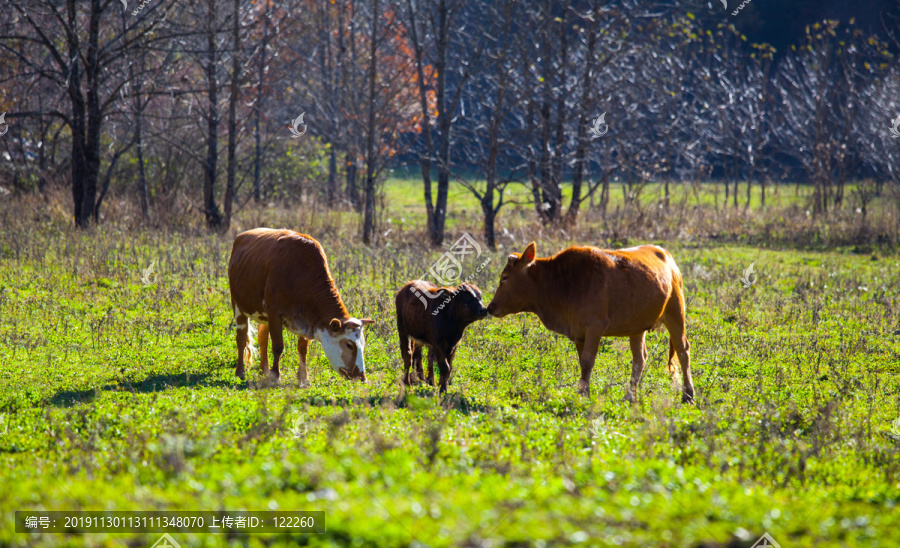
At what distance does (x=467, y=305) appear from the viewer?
9.03 meters

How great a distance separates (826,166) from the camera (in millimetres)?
29500

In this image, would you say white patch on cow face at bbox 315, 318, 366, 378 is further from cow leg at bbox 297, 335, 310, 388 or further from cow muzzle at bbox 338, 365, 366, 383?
cow leg at bbox 297, 335, 310, 388

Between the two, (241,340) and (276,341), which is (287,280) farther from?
(241,340)

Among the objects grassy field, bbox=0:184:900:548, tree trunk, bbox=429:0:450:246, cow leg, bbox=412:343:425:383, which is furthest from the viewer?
tree trunk, bbox=429:0:450:246

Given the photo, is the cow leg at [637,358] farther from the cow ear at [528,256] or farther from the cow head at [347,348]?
the cow head at [347,348]

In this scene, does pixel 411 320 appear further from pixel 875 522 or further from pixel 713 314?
pixel 713 314

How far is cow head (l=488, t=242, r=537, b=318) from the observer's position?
30.6 feet

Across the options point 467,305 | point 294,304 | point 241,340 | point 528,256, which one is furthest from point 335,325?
point 528,256

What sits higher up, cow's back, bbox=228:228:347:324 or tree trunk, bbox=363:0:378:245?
tree trunk, bbox=363:0:378:245

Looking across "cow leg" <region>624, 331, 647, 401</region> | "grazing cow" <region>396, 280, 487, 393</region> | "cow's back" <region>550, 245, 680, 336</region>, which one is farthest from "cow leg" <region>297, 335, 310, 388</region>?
"cow leg" <region>624, 331, 647, 401</region>

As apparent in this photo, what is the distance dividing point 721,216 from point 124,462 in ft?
76.8

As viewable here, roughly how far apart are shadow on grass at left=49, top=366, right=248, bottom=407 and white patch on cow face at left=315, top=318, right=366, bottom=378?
1098mm

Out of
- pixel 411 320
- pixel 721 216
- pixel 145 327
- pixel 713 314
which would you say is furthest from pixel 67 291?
pixel 721 216

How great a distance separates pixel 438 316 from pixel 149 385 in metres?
3.49
